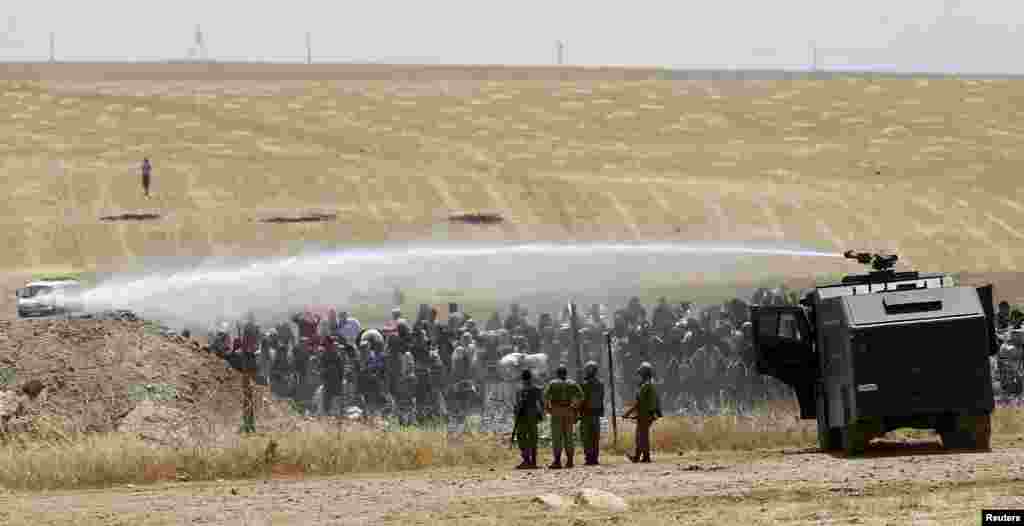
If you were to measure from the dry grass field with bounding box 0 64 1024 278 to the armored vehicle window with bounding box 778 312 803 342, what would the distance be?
34.1 m

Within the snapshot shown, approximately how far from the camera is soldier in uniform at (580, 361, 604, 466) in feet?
88.7

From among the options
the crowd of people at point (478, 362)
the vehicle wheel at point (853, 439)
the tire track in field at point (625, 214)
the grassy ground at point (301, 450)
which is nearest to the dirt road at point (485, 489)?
the vehicle wheel at point (853, 439)

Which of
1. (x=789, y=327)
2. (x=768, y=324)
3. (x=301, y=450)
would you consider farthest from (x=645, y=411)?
(x=301, y=450)

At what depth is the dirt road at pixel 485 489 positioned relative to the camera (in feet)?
73.4

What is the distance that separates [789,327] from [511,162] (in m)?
63.9

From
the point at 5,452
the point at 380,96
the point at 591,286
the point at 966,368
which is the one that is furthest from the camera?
the point at 380,96

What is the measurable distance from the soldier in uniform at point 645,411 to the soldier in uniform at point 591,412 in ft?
1.45

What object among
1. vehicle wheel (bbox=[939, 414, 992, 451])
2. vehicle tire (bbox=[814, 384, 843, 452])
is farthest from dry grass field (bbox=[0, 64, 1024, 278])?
vehicle wheel (bbox=[939, 414, 992, 451])

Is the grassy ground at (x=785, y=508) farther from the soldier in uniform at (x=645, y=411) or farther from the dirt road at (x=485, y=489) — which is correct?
the soldier in uniform at (x=645, y=411)

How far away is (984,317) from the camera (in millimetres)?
25828

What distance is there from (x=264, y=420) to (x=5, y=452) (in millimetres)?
4108

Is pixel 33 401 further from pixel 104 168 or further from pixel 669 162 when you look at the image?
pixel 669 162

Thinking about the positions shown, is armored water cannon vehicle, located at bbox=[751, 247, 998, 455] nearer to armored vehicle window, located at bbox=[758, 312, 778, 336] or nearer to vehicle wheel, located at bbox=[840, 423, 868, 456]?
vehicle wheel, located at bbox=[840, 423, 868, 456]

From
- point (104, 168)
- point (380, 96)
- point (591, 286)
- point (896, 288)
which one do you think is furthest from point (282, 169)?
point (896, 288)
